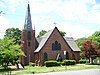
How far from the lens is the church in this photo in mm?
55000

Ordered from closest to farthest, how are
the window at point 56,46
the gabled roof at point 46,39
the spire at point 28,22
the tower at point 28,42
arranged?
the gabled roof at point 46,39 → the window at point 56,46 → the tower at point 28,42 → the spire at point 28,22

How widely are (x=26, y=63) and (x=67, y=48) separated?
10.2m

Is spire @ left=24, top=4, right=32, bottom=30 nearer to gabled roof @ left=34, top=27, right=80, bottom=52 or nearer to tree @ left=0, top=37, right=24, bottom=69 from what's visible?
gabled roof @ left=34, top=27, right=80, bottom=52

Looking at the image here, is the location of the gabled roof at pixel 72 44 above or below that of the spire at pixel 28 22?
below

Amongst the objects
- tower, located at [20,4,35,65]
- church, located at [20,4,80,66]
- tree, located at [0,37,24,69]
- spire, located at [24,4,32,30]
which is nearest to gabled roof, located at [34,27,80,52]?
church, located at [20,4,80,66]

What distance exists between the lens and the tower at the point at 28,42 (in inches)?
2277

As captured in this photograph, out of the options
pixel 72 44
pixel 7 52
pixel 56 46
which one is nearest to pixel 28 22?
pixel 56 46

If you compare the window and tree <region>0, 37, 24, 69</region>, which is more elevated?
the window

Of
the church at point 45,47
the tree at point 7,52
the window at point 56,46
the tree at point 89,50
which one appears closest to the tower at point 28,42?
the church at point 45,47

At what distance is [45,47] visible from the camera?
180 ft

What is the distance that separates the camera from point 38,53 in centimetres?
5528

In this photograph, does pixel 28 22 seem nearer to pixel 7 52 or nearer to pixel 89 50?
pixel 7 52

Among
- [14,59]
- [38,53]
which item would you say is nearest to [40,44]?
[38,53]

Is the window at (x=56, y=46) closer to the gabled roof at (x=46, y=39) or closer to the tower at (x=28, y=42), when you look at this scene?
the gabled roof at (x=46, y=39)
